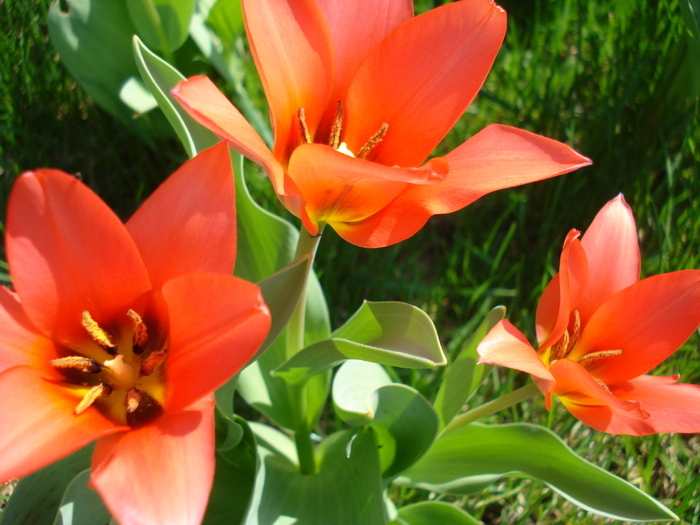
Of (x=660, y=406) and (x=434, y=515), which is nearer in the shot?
(x=660, y=406)

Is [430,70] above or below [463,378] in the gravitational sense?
above

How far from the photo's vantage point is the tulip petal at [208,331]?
2.48 ft

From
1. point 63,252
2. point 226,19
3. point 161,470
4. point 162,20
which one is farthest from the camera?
point 226,19

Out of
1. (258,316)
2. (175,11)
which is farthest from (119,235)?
(175,11)

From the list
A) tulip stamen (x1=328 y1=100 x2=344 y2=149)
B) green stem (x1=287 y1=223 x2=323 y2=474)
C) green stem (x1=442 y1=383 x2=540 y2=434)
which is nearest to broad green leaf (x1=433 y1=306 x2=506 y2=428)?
green stem (x1=442 y1=383 x2=540 y2=434)

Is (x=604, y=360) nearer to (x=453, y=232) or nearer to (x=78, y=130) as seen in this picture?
(x=453, y=232)

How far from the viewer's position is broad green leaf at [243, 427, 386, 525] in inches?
45.9

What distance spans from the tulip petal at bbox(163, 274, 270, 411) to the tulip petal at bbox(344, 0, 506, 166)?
381mm

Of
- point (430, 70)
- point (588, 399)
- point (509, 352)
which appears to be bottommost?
point (588, 399)

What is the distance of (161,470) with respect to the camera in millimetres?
750

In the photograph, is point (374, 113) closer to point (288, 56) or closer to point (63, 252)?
point (288, 56)

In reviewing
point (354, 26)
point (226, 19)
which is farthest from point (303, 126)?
point (226, 19)

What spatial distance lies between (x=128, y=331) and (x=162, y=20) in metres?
1.11

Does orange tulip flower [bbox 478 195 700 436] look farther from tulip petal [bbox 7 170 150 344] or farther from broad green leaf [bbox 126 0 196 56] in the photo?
broad green leaf [bbox 126 0 196 56]
